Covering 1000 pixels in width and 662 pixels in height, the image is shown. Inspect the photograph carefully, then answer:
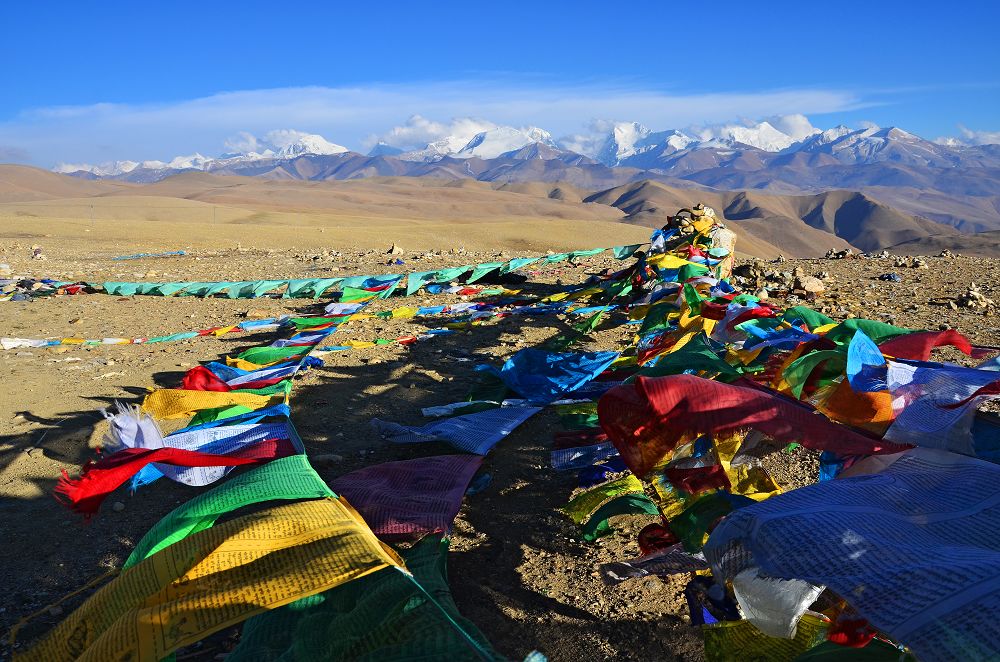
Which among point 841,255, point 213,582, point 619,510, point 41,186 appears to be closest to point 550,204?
point 41,186

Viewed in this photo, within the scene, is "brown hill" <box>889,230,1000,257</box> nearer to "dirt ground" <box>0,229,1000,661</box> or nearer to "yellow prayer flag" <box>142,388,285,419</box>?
"dirt ground" <box>0,229,1000,661</box>

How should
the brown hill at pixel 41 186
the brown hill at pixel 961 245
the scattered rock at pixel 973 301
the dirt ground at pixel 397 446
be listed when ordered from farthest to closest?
1. the brown hill at pixel 41 186
2. the brown hill at pixel 961 245
3. the scattered rock at pixel 973 301
4. the dirt ground at pixel 397 446

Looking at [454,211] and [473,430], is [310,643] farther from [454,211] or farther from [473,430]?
[454,211]

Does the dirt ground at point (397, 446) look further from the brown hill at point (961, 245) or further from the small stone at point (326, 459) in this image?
the brown hill at point (961, 245)

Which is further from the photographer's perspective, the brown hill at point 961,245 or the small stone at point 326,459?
the brown hill at point 961,245

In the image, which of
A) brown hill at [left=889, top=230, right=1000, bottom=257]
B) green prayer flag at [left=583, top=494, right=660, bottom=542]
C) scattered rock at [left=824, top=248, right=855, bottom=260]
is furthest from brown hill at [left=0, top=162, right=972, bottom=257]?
green prayer flag at [left=583, top=494, right=660, bottom=542]

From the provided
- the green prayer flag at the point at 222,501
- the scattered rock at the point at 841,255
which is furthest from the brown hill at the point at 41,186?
the green prayer flag at the point at 222,501

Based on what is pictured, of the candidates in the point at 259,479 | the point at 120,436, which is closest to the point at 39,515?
the point at 120,436

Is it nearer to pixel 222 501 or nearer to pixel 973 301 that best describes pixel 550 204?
pixel 973 301
